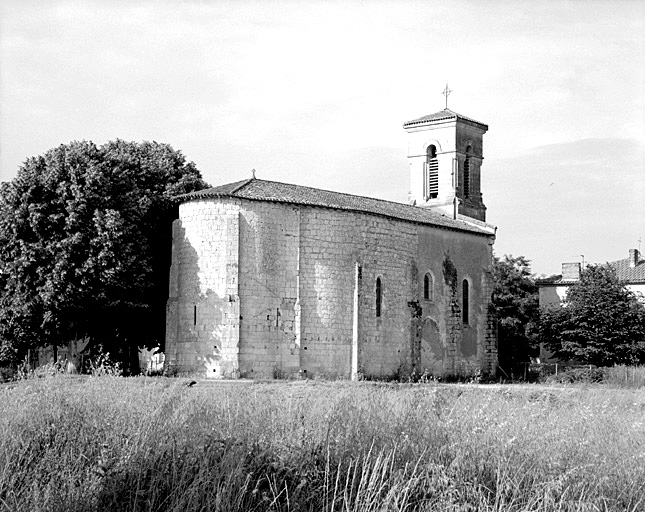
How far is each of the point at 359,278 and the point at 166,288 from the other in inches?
294

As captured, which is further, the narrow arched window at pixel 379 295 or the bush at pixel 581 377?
the narrow arched window at pixel 379 295

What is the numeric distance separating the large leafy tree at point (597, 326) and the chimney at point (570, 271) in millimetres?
12927

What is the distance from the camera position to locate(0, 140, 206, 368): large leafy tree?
33562mm

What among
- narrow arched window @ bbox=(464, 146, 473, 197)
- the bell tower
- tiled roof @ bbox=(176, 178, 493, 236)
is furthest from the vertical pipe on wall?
narrow arched window @ bbox=(464, 146, 473, 197)

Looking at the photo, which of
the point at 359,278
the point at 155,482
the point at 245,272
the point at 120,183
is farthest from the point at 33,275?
the point at 155,482

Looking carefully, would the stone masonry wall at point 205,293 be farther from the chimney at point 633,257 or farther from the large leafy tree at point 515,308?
the chimney at point 633,257

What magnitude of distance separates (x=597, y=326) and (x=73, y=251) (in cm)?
2832

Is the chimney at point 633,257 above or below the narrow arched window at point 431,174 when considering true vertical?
below

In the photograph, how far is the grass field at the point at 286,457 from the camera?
987 cm

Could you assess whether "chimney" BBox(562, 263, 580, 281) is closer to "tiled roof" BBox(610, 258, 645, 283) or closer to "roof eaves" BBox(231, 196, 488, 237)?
"tiled roof" BBox(610, 258, 645, 283)

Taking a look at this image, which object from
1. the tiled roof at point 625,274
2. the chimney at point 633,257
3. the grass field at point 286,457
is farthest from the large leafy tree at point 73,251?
the chimney at point 633,257

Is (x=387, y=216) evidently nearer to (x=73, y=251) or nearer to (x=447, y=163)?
(x=447, y=163)

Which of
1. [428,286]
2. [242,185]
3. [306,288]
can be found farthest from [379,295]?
[242,185]

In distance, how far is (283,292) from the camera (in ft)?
122
